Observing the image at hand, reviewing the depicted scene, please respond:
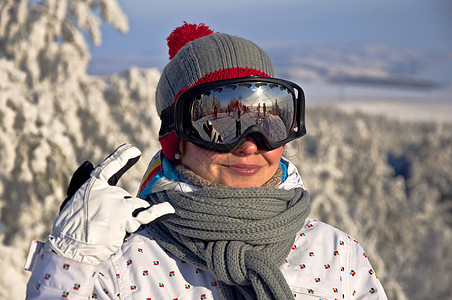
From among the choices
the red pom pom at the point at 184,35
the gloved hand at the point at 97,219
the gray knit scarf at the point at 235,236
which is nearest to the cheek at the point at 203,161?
the gray knit scarf at the point at 235,236

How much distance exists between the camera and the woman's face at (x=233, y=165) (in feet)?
6.63

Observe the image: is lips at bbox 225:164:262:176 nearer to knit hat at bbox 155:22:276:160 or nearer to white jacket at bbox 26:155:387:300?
white jacket at bbox 26:155:387:300

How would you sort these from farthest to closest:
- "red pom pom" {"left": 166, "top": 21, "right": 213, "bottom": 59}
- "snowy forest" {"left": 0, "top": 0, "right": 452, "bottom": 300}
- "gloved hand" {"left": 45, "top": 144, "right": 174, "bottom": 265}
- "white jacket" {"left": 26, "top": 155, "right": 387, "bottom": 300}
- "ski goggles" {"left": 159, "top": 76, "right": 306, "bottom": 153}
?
"snowy forest" {"left": 0, "top": 0, "right": 452, "bottom": 300} → "red pom pom" {"left": 166, "top": 21, "right": 213, "bottom": 59} → "ski goggles" {"left": 159, "top": 76, "right": 306, "bottom": 153} → "white jacket" {"left": 26, "top": 155, "right": 387, "bottom": 300} → "gloved hand" {"left": 45, "top": 144, "right": 174, "bottom": 265}

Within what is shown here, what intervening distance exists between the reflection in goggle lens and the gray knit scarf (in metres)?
0.23

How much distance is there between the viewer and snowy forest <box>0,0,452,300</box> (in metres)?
4.77

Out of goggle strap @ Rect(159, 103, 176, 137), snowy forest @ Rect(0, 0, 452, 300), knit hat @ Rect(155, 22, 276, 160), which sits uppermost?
knit hat @ Rect(155, 22, 276, 160)

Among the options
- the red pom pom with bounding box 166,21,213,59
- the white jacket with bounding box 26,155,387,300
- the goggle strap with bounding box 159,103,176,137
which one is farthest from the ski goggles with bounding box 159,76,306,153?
the red pom pom with bounding box 166,21,213,59

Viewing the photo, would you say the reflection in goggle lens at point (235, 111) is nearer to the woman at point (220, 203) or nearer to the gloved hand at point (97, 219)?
the woman at point (220, 203)

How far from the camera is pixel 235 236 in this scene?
1.87 metres

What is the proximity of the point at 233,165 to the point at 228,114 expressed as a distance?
0.20 m

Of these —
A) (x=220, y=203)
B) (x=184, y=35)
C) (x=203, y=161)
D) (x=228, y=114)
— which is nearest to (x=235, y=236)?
(x=220, y=203)

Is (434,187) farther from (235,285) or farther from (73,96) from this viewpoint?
(235,285)

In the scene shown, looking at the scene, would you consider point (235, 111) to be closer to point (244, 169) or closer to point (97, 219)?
point (244, 169)

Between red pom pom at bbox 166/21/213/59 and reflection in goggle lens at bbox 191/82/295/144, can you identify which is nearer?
reflection in goggle lens at bbox 191/82/295/144
